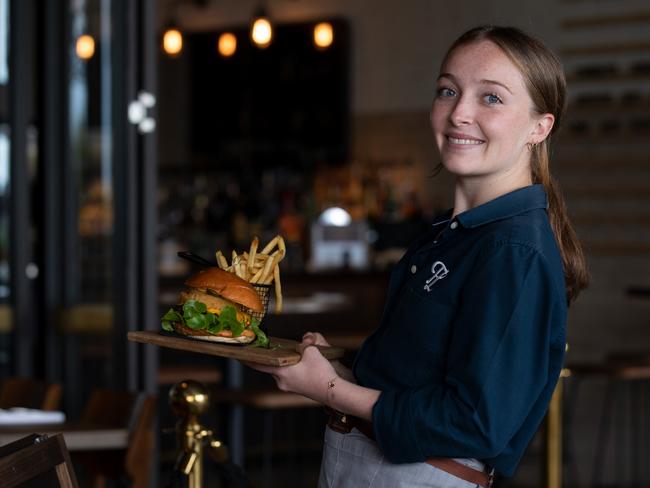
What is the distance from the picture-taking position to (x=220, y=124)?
10594mm

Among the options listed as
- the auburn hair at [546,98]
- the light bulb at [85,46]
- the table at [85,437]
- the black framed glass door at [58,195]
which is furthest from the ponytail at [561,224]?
the light bulb at [85,46]

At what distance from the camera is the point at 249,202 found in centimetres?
914

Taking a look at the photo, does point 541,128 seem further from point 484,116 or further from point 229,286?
point 229,286

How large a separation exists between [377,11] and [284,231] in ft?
8.87

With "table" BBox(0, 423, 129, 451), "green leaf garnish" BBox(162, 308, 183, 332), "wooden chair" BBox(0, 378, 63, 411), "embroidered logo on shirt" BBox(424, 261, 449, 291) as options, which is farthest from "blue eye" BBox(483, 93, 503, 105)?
"wooden chair" BBox(0, 378, 63, 411)

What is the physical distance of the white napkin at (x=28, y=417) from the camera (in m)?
3.04

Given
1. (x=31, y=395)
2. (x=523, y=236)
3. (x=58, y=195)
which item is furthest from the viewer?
(x=58, y=195)

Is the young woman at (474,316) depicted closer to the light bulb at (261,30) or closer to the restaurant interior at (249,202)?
the restaurant interior at (249,202)

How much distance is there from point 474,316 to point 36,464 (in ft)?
2.11

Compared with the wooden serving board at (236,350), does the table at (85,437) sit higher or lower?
lower

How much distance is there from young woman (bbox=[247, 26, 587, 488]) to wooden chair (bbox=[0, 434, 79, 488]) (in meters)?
0.35

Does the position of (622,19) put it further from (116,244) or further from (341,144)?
(116,244)

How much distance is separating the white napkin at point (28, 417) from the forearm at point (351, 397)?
1.60 meters

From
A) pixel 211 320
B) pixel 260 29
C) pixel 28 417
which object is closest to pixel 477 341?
pixel 211 320
